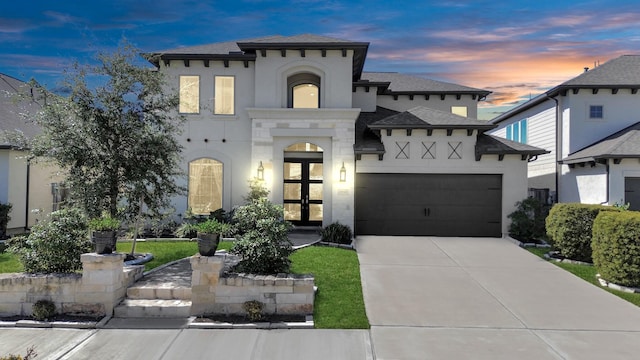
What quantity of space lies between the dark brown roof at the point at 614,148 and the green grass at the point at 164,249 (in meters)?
14.9

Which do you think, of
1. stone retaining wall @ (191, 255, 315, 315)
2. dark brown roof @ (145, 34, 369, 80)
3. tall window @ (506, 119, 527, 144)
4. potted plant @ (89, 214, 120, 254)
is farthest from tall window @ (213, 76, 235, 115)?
tall window @ (506, 119, 527, 144)

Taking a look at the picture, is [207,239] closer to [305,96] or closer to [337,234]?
[337,234]

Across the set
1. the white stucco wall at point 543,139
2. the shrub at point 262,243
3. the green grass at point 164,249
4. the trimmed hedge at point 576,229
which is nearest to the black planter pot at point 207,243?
the shrub at point 262,243

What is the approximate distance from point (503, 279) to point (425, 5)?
43.8 feet

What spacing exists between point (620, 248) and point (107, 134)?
1266 cm

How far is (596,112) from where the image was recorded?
57.3 ft

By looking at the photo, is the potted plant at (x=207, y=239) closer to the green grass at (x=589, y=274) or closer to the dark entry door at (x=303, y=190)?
the dark entry door at (x=303, y=190)

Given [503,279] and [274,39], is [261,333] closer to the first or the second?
[503,279]

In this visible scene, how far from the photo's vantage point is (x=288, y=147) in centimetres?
1512

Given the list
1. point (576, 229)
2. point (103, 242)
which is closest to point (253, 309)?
point (103, 242)

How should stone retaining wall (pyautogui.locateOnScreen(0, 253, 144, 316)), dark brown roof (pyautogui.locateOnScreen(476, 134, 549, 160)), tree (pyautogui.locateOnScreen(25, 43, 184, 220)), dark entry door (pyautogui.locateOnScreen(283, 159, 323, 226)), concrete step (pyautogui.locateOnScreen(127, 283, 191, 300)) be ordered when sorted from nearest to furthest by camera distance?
stone retaining wall (pyautogui.locateOnScreen(0, 253, 144, 316)), concrete step (pyautogui.locateOnScreen(127, 283, 191, 300)), tree (pyautogui.locateOnScreen(25, 43, 184, 220)), dark brown roof (pyautogui.locateOnScreen(476, 134, 549, 160)), dark entry door (pyautogui.locateOnScreen(283, 159, 323, 226))

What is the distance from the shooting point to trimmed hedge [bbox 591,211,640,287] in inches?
325

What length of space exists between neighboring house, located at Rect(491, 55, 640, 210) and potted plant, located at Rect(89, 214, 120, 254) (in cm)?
1700

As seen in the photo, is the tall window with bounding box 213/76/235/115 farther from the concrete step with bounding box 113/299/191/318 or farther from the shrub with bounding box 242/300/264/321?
the shrub with bounding box 242/300/264/321
